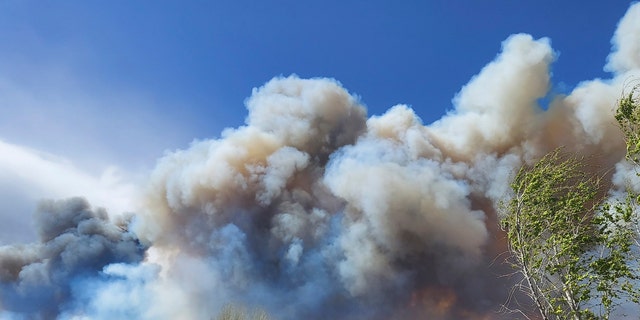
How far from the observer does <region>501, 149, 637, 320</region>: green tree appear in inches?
531

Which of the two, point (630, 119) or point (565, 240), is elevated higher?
point (630, 119)

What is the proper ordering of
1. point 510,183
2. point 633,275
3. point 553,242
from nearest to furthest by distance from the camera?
point 633,275 < point 553,242 < point 510,183

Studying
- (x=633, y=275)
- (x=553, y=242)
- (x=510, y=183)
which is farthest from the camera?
(x=510, y=183)

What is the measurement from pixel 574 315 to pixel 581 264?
1.63m

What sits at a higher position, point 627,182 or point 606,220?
point 627,182

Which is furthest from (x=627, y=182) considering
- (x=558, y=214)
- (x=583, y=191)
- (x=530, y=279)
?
(x=530, y=279)

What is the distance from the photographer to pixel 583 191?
587 inches

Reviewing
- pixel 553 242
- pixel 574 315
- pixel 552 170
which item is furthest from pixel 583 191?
pixel 574 315

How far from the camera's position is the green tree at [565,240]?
13.5m

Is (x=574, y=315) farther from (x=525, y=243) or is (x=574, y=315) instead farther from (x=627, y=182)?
(x=627, y=182)

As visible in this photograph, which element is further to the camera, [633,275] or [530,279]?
[530,279]

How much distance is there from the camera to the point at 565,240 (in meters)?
13.7

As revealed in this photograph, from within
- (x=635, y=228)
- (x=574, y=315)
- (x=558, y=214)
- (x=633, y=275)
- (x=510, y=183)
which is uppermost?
(x=510, y=183)

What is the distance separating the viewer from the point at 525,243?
14.7 meters
